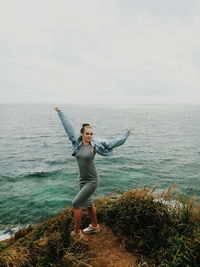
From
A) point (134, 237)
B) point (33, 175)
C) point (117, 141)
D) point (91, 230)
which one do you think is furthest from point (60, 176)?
point (117, 141)

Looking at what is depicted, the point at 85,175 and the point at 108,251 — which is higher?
the point at 85,175

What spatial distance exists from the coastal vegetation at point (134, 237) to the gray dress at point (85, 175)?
2.21ft

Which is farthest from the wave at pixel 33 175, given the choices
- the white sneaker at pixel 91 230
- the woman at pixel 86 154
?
the woman at pixel 86 154

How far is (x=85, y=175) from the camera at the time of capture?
15.2 ft

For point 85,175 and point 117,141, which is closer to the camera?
point 117,141

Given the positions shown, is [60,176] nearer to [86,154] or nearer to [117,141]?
[86,154]

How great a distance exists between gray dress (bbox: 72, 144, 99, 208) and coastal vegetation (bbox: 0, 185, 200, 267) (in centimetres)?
67

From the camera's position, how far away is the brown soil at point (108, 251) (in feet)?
14.0

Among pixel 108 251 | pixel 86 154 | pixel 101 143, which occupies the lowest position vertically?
pixel 108 251

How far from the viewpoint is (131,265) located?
13.7 ft

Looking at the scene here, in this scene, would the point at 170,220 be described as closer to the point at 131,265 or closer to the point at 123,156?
the point at 131,265

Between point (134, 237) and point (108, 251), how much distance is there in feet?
2.25

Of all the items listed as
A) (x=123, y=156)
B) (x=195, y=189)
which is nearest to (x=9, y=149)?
(x=123, y=156)

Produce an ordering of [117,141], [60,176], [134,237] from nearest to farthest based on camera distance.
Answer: [117,141]
[134,237]
[60,176]
